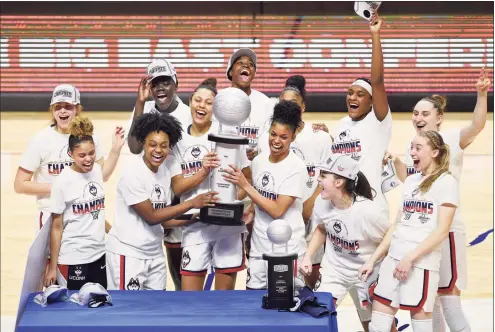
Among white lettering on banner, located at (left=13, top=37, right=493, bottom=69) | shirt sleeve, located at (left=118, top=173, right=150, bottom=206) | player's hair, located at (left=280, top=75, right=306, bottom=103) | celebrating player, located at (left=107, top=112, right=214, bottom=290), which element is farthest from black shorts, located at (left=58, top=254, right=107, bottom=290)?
white lettering on banner, located at (left=13, top=37, right=493, bottom=69)

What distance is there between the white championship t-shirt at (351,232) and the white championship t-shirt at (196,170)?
54cm

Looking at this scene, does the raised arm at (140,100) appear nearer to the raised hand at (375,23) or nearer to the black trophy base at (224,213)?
the black trophy base at (224,213)

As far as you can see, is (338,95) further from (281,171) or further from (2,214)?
(281,171)

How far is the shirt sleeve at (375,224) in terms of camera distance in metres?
5.50

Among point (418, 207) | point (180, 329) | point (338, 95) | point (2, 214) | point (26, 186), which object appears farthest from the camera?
point (338, 95)

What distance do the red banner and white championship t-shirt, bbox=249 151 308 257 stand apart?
904 cm

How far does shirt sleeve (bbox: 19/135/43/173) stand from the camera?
620 cm

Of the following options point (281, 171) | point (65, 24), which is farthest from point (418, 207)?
point (65, 24)

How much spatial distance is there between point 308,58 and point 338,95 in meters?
0.85

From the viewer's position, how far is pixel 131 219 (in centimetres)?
561

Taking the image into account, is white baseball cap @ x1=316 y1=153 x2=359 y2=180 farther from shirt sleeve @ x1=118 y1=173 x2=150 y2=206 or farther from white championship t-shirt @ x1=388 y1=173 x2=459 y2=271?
shirt sleeve @ x1=118 y1=173 x2=150 y2=206

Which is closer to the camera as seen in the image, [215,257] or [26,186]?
[215,257]

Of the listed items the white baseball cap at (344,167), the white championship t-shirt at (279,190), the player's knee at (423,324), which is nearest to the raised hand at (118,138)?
Answer: the white championship t-shirt at (279,190)

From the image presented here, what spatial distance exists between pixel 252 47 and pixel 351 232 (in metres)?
9.61
